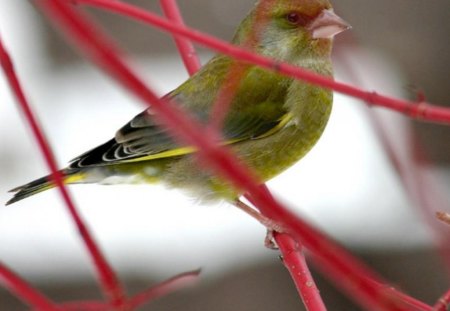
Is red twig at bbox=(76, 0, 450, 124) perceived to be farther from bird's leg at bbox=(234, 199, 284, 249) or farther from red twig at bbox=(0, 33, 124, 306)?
bird's leg at bbox=(234, 199, 284, 249)

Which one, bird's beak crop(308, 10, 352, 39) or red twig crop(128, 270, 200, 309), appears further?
bird's beak crop(308, 10, 352, 39)

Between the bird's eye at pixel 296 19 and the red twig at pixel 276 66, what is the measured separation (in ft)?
5.68

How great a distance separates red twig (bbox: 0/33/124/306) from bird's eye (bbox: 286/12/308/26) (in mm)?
1670

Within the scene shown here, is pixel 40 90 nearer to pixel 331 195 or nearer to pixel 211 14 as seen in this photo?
pixel 211 14

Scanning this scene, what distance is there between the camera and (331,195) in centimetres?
470

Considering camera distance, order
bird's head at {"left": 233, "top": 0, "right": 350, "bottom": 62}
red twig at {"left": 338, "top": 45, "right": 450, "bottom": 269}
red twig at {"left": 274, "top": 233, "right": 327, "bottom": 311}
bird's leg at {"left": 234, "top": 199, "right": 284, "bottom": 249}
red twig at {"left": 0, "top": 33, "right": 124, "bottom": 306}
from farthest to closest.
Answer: bird's head at {"left": 233, "top": 0, "right": 350, "bottom": 62}, bird's leg at {"left": 234, "top": 199, "right": 284, "bottom": 249}, red twig at {"left": 274, "top": 233, "right": 327, "bottom": 311}, red twig at {"left": 338, "top": 45, "right": 450, "bottom": 269}, red twig at {"left": 0, "top": 33, "right": 124, "bottom": 306}

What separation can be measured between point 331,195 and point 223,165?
391 centimetres

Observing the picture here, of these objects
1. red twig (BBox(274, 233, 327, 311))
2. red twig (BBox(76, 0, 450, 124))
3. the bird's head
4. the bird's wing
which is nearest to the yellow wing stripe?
the bird's wing

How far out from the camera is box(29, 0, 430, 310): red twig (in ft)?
2.72

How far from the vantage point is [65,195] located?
1068mm

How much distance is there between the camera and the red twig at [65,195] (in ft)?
3.35

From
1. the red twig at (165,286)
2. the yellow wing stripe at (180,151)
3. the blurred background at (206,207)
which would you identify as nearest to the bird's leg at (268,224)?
the yellow wing stripe at (180,151)

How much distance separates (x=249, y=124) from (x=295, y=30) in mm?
322

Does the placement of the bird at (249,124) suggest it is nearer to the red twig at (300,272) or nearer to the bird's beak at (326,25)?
the bird's beak at (326,25)
